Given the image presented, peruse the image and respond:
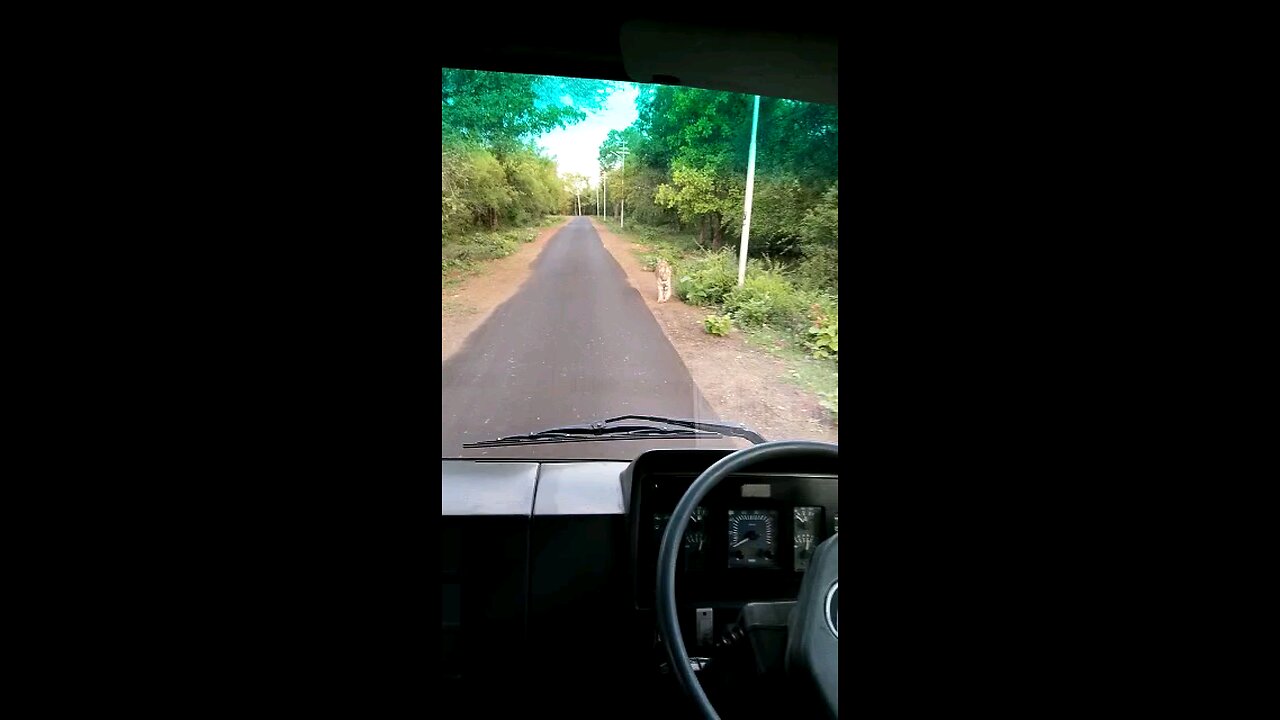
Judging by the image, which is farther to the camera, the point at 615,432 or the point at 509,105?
the point at 615,432

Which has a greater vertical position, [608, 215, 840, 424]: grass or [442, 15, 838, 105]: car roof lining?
[442, 15, 838, 105]: car roof lining

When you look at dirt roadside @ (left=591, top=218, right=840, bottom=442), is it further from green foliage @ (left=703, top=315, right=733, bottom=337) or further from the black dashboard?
the black dashboard

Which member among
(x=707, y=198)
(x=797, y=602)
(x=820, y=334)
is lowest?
(x=797, y=602)

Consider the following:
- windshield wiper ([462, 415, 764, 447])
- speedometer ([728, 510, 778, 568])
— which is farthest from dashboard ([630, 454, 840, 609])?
windshield wiper ([462, 415, 764, 447])

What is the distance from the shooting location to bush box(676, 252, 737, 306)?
110 inches

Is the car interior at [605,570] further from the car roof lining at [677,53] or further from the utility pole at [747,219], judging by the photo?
the car roof lining at [677,53]

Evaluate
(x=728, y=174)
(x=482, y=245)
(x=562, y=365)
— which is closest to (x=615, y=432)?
(x=562, y=365)

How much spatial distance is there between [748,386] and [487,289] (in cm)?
94

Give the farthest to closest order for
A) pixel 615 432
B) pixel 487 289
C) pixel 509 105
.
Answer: pixel 487 289, pixel 615 432, pixel 509 105

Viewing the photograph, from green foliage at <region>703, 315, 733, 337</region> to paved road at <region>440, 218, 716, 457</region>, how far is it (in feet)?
0.48

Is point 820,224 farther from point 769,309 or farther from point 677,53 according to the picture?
point 677,53

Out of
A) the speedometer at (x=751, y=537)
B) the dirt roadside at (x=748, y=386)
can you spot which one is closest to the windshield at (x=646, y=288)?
the dirt roadside at (x=748, y=386)

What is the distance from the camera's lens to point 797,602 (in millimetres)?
1892
